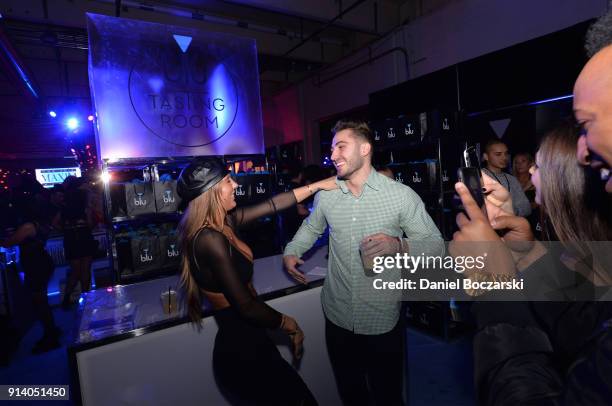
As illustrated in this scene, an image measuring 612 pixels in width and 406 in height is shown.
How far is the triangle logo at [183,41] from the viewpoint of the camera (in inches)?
134

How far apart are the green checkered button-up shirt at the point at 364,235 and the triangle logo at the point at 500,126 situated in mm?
3909

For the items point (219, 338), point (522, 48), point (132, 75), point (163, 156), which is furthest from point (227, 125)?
point (522, 48)

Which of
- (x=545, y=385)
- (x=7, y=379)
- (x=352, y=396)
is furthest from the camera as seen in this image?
(x=7, y=379)

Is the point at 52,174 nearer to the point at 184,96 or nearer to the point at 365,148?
the point at 184,96

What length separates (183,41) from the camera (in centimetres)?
344

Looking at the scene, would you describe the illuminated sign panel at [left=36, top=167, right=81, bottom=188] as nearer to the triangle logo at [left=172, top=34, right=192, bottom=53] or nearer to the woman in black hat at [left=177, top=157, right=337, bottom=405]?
the triangle logo at [left=172, top=34, right=192, bottom=53]

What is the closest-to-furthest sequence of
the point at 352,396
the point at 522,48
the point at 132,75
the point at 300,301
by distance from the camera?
the point at 352,396, the point at 300,301, the point at 132,75, the point at 522,48

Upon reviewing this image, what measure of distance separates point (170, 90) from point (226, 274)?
7.95ft

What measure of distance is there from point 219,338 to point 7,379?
136 inches

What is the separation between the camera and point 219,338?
188 cm

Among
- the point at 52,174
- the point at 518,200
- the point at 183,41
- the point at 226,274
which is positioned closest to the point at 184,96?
the point at 183,41

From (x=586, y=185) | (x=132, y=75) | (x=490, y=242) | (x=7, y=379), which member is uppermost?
(x=132, y=75)

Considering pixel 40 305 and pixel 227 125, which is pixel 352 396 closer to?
pixel 227 125

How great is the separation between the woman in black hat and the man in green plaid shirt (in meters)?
0.36
